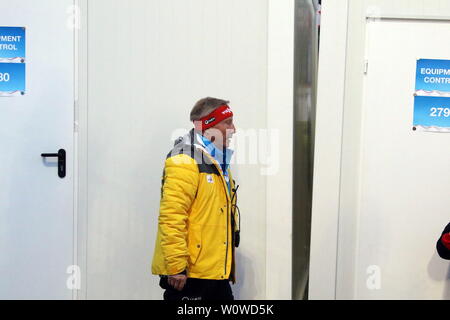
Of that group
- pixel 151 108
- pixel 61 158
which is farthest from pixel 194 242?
pixel 61 158

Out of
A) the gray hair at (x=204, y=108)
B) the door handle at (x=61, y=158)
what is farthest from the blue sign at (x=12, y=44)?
the gray hair at (x=204, y=108)

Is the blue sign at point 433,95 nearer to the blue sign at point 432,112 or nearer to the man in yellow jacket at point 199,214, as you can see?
the blue sign at point 432,112

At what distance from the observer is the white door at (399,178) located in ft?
8.57

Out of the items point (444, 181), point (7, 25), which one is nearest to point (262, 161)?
point (444, 181)

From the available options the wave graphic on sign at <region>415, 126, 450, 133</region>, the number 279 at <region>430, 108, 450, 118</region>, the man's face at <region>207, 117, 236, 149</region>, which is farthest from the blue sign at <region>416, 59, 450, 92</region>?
the man's face at <region>207, 117, 236, 149</region>

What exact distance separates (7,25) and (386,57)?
2.06 m

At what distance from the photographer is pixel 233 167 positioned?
2688 millimetres

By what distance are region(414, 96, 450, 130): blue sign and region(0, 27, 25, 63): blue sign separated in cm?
215

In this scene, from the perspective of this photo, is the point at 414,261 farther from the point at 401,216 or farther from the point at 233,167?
the point at 233,167

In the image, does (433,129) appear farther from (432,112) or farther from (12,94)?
(12,94)

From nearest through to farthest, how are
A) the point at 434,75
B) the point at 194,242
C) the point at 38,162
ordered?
the point at 194,242
the point at 434,75
the point at 38,162

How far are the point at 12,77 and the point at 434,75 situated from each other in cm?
228

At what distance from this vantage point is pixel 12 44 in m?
2.67

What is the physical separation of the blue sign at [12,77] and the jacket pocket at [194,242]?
4.40ft
